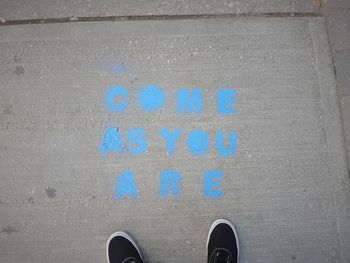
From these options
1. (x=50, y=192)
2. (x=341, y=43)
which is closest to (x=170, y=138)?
A: (x=50, y=192)

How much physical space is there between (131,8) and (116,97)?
66 cm

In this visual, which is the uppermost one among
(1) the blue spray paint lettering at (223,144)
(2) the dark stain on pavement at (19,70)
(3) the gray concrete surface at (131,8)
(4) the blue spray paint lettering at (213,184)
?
(3) the gray concrete surface at (131,8)

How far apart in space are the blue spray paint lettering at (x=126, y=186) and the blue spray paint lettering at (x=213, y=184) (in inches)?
18.9

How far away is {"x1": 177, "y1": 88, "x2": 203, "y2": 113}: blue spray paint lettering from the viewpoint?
2355 millimetres

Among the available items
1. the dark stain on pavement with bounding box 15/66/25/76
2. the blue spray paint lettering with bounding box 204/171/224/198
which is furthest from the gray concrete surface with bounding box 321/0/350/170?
the dark stain on pavement with bounding box 15/66/25/76

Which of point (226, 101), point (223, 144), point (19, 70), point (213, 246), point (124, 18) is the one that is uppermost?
point (124, 18)

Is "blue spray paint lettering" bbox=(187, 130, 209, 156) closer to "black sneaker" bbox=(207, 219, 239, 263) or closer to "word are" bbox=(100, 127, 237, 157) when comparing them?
"word are" bbox=(100, 127, 237, 157)

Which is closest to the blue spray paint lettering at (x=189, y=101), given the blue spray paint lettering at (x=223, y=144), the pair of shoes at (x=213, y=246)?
the blue spray paint lettering at (x=223, y=144)

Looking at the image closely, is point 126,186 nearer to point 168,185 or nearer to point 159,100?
point 168,185

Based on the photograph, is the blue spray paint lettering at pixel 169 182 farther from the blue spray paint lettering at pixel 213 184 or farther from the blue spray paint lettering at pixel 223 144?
the blue spray paint lettering at pixel 223 144

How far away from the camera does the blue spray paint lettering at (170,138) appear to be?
2.31 metres

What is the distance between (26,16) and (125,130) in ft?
3.57

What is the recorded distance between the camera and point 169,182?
7.51 ft

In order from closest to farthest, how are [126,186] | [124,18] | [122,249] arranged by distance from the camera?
[122,249] → [126,186] → [124,18]
